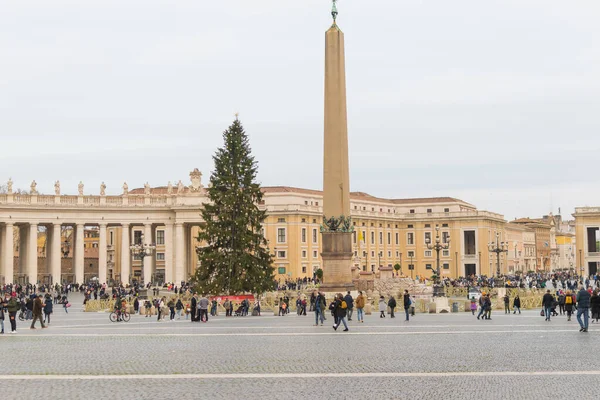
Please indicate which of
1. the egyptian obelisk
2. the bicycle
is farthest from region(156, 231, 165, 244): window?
the bicycle

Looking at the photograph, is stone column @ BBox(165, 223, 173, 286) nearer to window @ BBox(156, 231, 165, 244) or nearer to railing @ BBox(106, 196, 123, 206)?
railing @ BBox(106, 196, 123, 206)

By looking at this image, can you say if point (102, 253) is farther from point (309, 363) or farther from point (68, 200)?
point (309, 363)

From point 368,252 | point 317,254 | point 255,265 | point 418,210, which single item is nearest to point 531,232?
point 418,210

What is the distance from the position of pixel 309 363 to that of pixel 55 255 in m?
63.2

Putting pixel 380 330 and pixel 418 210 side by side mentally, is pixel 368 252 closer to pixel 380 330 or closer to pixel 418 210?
pixel 418 210

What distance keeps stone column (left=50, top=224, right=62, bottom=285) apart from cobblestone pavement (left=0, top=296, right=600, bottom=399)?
50356mm

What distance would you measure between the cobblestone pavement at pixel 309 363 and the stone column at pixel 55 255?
50356mm

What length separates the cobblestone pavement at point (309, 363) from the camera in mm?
12820

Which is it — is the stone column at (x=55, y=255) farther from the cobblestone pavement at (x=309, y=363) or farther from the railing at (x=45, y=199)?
the cobblestone pavement at (x=309, y=363)

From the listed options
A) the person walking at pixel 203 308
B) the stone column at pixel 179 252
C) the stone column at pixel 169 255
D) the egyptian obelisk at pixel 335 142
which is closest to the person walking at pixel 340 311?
the person walking at pixel 203 308

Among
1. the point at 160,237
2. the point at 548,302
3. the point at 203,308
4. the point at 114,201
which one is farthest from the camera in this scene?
the point at 160,237

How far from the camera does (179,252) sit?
81.2m

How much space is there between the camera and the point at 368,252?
106 metres

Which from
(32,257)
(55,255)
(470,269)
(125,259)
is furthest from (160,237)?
(470,269)
